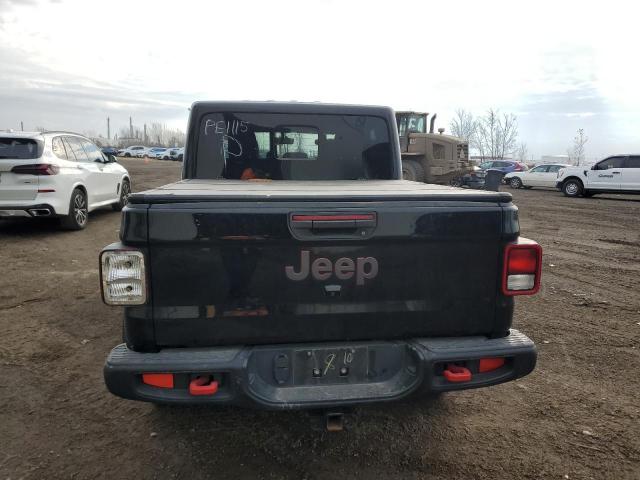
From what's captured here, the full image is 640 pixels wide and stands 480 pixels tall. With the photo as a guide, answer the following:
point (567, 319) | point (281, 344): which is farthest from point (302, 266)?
point (567, 319)

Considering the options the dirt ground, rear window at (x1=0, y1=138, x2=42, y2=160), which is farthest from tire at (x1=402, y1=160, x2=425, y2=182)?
the dirt ground

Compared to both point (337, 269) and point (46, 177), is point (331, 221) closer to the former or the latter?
point (337, 269)

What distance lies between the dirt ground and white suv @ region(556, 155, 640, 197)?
16453 mm

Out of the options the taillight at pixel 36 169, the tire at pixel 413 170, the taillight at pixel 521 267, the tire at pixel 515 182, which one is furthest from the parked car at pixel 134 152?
the taillight at pixel 521 267

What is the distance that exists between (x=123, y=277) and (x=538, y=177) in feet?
85.1

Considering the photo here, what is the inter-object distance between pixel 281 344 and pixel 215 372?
34 cm

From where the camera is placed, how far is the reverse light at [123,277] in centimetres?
210

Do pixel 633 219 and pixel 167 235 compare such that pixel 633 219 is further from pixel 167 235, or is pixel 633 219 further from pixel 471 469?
Answer: pixel 167 235

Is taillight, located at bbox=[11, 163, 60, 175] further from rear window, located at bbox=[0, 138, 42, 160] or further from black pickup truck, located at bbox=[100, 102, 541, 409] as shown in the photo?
black pickup truck, located at bbox=[100, 102, 541, 409]

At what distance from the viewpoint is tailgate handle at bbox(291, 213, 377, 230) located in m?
2.16

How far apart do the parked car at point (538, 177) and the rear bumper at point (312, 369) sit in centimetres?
2431

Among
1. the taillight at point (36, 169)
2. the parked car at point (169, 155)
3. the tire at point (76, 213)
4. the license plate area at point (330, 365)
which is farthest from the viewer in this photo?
the parked car at point (169, 155)

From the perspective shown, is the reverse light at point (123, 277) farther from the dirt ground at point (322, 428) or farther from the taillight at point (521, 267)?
the taillight at point (521, 267)

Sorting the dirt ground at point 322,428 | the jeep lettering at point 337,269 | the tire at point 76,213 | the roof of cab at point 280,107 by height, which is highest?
the roof of cab at point 280,107
